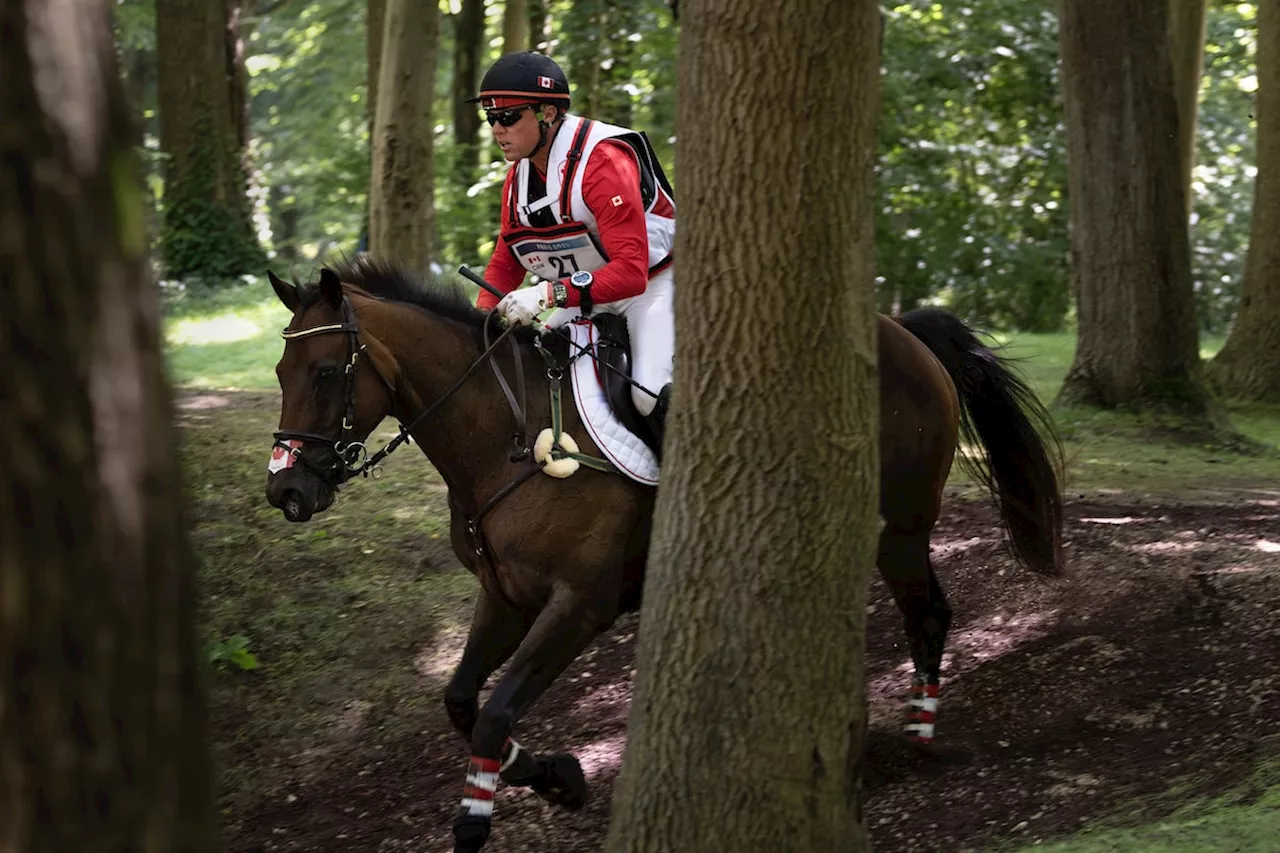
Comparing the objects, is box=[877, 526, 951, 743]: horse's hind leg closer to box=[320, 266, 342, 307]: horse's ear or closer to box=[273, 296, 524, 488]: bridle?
box=[273, 296, 524, 488]: bridle

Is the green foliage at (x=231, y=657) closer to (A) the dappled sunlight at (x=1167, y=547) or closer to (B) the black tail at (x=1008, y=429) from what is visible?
(B) the black tail at (x=1008, y=429)

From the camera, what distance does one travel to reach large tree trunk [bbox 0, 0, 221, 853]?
1.88m

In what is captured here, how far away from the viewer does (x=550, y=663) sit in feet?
17.4

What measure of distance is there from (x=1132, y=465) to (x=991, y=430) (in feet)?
12.9

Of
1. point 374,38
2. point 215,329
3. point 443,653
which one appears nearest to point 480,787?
point 443,653

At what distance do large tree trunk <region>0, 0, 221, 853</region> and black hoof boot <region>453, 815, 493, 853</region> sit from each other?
3251 millimetres

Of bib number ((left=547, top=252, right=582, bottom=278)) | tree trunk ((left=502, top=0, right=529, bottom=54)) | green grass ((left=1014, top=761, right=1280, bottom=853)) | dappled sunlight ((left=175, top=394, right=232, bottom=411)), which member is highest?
tree trunk ((left=502, top=0, right=529, bottom=54))

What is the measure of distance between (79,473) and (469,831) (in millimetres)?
3548

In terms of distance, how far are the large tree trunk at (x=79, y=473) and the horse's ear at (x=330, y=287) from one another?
3.27m

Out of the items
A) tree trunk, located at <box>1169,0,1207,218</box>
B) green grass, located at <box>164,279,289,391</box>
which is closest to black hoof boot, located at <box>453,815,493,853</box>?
green grass, located at <box>164,279,289,391</box>

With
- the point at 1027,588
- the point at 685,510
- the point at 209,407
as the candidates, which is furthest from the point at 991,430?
the point at 209,407

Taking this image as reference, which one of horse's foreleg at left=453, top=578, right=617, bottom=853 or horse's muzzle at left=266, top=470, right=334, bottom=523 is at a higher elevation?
horse's muzzle at left=266, top=470, right=334, bottom=523

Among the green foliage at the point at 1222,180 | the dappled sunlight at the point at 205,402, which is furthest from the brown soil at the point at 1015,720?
the green foliage at the point at 1222,180

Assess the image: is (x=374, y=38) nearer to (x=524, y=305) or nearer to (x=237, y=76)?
(x=237, y=76)
